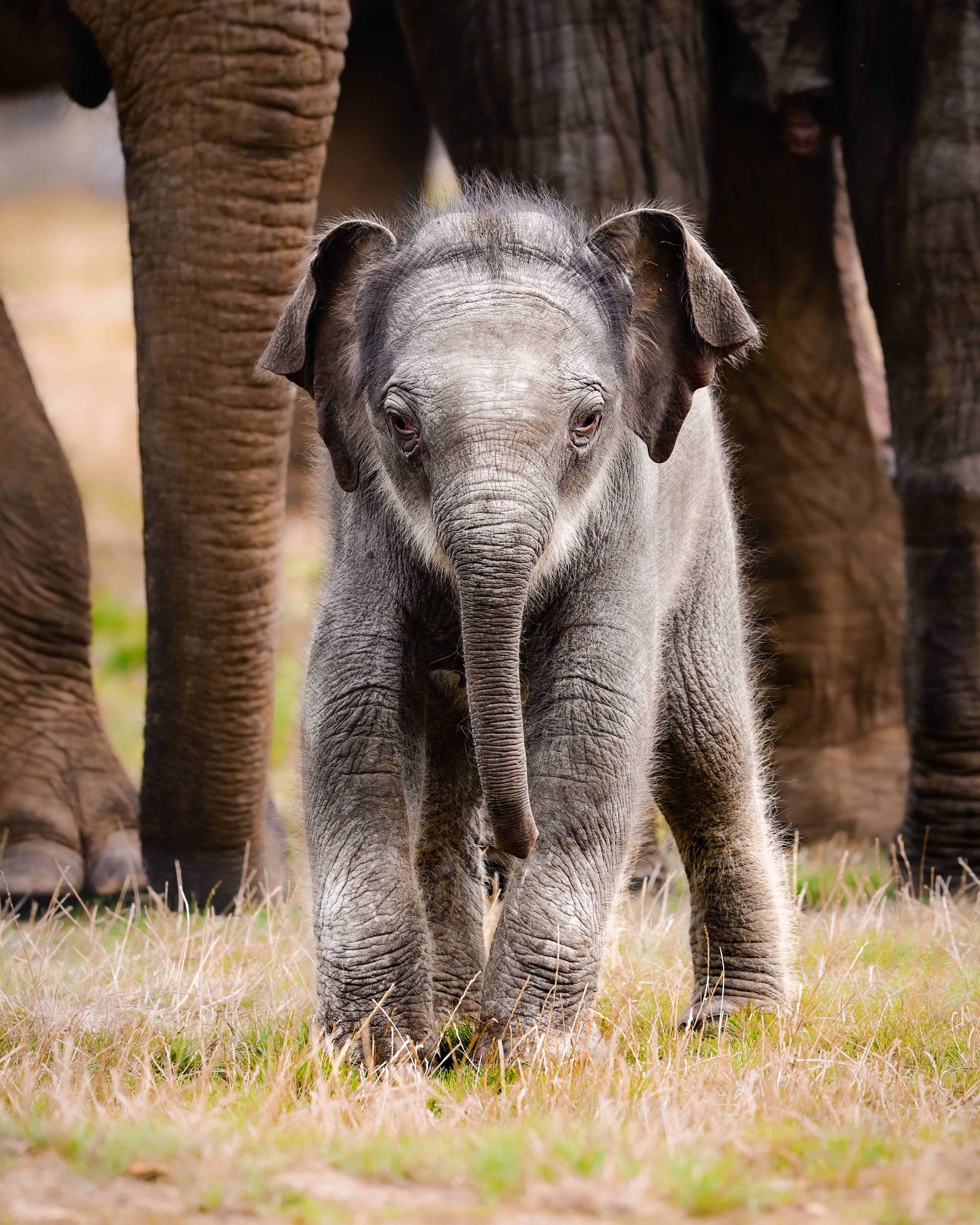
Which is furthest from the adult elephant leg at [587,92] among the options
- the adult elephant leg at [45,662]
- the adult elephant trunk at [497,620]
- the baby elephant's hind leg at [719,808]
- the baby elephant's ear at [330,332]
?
the adult elephant trunk at [497,620]

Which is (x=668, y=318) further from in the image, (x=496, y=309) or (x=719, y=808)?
(x=719, y=808)

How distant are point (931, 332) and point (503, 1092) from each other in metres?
3.16

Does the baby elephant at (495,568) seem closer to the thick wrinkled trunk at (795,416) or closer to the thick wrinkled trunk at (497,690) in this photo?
the thick wrinkled trunk at (497,690)

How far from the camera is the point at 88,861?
5586mm

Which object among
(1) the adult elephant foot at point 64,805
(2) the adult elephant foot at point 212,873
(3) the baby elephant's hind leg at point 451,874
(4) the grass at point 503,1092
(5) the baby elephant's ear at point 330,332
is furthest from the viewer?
(1) the adult elephant foot at point 64,805

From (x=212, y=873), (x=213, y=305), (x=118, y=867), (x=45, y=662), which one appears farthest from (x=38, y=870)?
(x=213, y=305)

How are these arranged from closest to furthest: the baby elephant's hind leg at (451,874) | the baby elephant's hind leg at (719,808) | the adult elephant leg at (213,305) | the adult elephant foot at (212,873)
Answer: the baby elephant's hind leg at (451,874) → the baby elephant's hind leg at (719,808) → the adult elephant leg at (213,305) → the adult elephant foot at (212,873)

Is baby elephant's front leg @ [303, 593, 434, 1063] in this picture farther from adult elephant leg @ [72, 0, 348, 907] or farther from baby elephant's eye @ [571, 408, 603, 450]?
adult elephant leg @ [72, 0, 348, 907]

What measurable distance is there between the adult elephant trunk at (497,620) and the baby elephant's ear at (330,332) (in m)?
0.55

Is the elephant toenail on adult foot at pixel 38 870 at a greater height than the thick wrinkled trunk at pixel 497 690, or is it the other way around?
the thick wrinkled trunk at pixel 497 690

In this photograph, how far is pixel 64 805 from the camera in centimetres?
558

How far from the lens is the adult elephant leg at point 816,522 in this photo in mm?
6668

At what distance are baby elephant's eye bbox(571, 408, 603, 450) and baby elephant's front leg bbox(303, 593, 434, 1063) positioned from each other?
0.48 meters

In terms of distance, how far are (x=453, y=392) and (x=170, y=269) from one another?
182 cm
